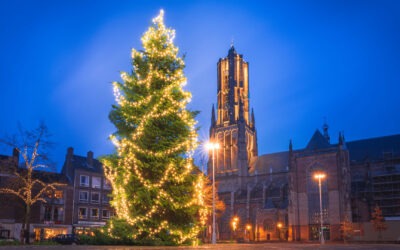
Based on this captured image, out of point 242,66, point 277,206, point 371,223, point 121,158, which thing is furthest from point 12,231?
point 242,66

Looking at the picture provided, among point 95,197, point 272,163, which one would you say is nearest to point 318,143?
point 272,163

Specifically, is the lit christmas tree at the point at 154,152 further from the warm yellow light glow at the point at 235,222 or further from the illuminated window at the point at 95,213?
the warm yellow light glow at the point at 235,222

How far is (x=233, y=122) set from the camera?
331ft

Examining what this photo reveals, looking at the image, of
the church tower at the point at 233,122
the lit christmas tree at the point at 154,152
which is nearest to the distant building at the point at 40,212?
the lit christmas tree at the point at 154,152

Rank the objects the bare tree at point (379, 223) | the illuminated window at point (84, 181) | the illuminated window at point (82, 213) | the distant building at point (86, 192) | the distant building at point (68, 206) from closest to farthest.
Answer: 1. the distant building at point (68, 206)
2. the distant building at point (86, 192)
3. the illuminated window at point (82, 213)
4. the bare tree at point (379, 223)
5. the illuminated window at point (84, 181)

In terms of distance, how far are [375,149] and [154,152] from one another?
238ft

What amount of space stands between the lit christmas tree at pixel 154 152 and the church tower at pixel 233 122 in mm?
73823

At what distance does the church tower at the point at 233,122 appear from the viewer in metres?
97.6

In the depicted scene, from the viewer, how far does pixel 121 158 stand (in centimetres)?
2286

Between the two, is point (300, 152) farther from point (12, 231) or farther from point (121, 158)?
point (121, 158)

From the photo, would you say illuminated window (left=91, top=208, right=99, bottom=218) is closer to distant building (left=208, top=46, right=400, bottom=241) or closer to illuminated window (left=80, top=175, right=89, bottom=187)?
illuminated window (left=80, top=175, right=89, bottom=187)

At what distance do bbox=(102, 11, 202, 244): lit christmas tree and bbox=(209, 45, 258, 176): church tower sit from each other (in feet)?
242

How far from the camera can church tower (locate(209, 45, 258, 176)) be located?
97.6m

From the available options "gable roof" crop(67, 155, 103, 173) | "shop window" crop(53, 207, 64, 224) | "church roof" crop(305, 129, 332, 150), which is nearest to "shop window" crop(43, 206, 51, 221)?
"shop window" crop(53, 207, 64, 224)
